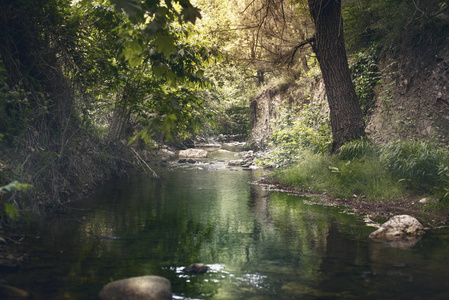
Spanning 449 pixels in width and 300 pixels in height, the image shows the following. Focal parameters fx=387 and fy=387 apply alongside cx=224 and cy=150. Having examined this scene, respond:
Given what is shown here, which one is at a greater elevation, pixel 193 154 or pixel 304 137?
pixel 304 137

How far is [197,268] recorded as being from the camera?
4.15 m

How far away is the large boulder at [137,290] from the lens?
337 cm

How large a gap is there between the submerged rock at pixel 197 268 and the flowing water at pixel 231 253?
0.07 meters

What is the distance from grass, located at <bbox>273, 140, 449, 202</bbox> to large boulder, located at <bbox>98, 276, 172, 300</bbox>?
5.36 metres

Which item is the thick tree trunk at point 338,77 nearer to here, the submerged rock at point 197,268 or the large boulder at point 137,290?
the submerged rock at point 197,268

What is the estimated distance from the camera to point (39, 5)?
6367 mm

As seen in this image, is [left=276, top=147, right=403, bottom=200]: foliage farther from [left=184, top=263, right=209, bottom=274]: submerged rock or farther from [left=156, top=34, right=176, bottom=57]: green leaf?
[left=156, top=34, right=176, bottom=57]: green leaf

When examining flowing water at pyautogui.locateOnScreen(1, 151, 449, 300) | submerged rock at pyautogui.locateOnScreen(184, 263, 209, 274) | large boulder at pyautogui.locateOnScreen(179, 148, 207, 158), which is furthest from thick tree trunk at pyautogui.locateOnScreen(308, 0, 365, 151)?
large boulder at pyautogui.locateOnScreen(179, 148, 207, 158)

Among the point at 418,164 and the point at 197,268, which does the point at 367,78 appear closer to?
the point at 418,164

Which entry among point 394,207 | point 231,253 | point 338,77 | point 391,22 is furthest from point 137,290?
point 391,22

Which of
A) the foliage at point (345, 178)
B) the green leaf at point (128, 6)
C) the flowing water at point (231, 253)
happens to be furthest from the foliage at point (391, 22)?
the green leaf at point (128, 6)

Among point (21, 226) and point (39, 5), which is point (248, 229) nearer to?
point (21, 226)

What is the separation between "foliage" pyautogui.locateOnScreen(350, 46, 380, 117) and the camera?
1090 centimetres

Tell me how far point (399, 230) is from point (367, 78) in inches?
257
